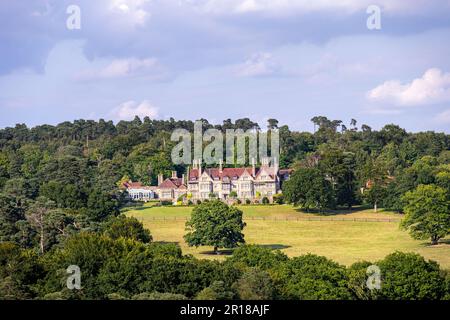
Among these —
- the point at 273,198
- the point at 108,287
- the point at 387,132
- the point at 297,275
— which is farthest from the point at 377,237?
the point at 387,132

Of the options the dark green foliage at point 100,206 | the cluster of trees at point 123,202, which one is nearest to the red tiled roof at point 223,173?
the cluster of trees at point 123,202

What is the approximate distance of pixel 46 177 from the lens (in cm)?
12000

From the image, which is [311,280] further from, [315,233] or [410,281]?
[315,233]

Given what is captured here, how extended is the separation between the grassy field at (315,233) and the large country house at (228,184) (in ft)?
36.3

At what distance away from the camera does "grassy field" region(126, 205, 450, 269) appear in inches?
3066

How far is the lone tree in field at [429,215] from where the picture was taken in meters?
81.7

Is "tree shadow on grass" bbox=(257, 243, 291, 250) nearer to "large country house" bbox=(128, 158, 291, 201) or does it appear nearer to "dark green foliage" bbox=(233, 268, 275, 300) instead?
"dark green foliage" bbox=(233, 268, 275, 300)

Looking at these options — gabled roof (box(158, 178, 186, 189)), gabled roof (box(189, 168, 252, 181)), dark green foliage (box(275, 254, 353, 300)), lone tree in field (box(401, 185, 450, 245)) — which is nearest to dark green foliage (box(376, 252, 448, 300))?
dark green foliage (box(275, 254, 353, 300))

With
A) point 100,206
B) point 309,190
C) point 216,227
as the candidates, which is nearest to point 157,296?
point 216,227

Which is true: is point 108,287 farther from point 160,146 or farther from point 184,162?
point 160,146

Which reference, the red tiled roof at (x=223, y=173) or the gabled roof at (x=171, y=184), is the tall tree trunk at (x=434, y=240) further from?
the gabled roof at (x=171, y=184)

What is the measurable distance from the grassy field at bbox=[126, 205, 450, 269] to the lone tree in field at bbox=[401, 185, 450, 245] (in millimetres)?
1205

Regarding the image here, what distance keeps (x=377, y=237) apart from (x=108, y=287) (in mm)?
49004

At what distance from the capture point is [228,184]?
12675 cm
